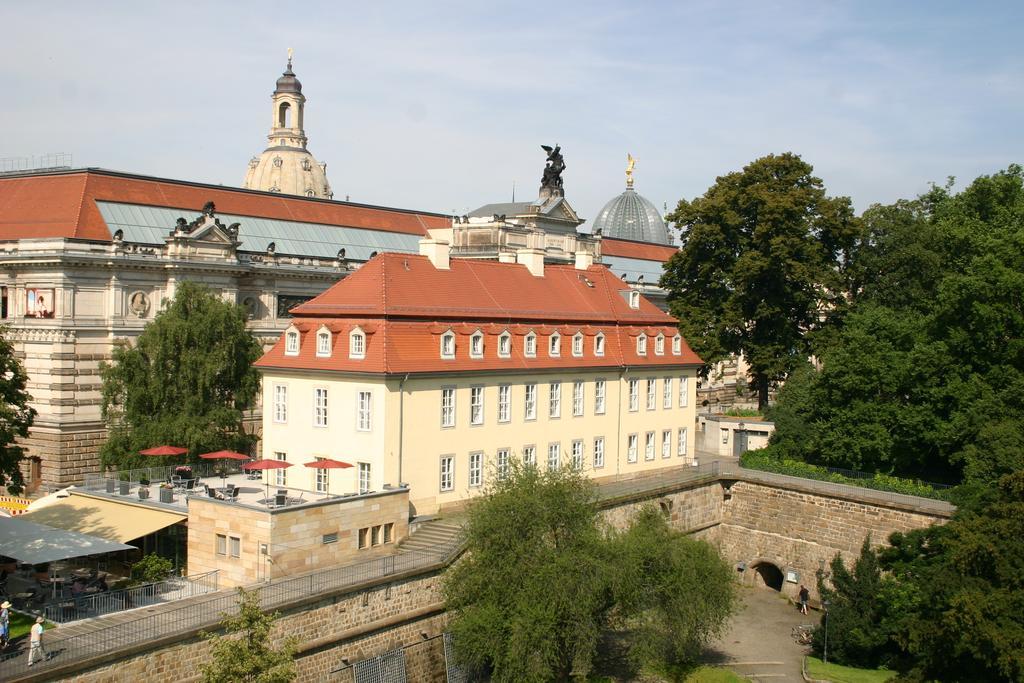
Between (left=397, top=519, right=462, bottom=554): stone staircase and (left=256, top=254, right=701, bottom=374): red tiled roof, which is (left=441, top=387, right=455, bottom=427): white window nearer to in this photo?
(left=256, top=254, right=701, bottom=374): red tiled roof

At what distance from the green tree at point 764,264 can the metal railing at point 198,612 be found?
93.4 feet

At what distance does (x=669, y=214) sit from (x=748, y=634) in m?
27.8

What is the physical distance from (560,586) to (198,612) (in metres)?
9.64

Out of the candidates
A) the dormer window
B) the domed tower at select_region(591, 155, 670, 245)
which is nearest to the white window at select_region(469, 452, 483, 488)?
the dormer window

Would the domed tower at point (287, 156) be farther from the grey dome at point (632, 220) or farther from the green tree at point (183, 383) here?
the green tree at point (183, 383)

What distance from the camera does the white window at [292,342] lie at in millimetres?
37000

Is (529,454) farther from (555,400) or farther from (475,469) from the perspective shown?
(475,469)

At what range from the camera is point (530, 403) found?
39.9 metres

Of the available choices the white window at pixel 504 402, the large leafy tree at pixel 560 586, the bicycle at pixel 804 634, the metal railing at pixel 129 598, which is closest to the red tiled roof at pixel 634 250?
the white window at pixel 504 402

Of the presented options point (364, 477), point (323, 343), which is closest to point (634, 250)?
point (323, 343)

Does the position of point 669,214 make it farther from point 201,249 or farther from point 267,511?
point 267,511

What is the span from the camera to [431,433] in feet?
117

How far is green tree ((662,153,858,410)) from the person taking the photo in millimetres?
54781

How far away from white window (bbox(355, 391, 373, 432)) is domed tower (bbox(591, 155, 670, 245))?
260ft
